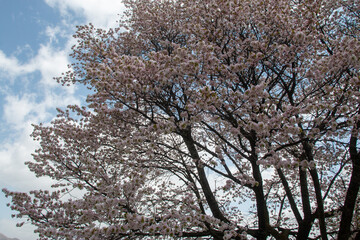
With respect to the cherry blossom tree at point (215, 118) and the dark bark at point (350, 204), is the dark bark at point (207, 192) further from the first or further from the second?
the dark bark at point (350, 204)

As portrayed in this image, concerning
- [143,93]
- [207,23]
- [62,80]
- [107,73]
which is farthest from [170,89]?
[62,80]

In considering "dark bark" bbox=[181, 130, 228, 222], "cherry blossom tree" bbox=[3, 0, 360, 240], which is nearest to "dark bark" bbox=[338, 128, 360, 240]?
"cherry blossom tree" bbox=[3, 0, 360, 240]

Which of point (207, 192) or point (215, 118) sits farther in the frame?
point (207, 192)

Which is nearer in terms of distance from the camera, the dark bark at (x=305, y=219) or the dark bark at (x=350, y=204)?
the dark bark at (x=350, y=204)

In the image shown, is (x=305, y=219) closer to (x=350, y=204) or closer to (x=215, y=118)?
(x=350, y=204)

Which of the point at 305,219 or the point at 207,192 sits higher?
the point at 207,192

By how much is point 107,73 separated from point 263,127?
153 inches

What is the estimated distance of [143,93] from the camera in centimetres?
623

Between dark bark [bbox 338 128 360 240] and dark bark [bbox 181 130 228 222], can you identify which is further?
dark bark [bbox 181 130 228 222]

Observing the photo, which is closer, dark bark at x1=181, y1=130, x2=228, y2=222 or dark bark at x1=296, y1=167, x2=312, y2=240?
dark bark at x1=296, y1=167, x2=312, y2=240

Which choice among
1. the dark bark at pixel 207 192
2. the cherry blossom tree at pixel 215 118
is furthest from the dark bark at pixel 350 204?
the dark bark at pixel 207 192

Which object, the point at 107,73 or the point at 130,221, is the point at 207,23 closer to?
the point at 107,73

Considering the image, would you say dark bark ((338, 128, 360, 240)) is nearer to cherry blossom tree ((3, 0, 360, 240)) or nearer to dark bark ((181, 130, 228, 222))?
cherry blossom tree ((3, 0, 360, 240))

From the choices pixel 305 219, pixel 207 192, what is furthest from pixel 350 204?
pixel 207 192
